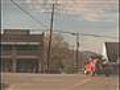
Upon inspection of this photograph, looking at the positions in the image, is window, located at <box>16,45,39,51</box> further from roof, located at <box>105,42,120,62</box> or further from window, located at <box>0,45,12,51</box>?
roof, located at <box>105,42,120,62</box>

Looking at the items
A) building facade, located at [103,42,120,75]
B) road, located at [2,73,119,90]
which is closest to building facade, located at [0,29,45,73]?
road, located at [2,73,119,90]

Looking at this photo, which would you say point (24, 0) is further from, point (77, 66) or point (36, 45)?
point (77, 66)

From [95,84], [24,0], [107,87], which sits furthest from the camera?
[95,84]

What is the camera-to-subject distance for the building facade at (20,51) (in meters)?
2.79

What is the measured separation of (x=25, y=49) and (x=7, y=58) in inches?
11.0

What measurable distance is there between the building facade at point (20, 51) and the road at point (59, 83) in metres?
0.77

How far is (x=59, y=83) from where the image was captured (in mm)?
4363

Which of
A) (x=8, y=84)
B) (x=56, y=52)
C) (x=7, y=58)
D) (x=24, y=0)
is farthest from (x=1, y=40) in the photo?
(x=56, y=52)

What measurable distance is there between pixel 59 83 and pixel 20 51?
167 cm

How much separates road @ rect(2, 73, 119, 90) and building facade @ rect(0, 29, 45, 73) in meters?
0.77

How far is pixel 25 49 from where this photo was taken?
2.88 meters

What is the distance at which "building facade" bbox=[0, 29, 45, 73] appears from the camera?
9.14ft

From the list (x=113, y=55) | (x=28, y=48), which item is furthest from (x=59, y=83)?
(x=28, y=48)

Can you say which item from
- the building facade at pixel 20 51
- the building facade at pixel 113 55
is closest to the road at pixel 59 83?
the building facade at pixel 113 55
